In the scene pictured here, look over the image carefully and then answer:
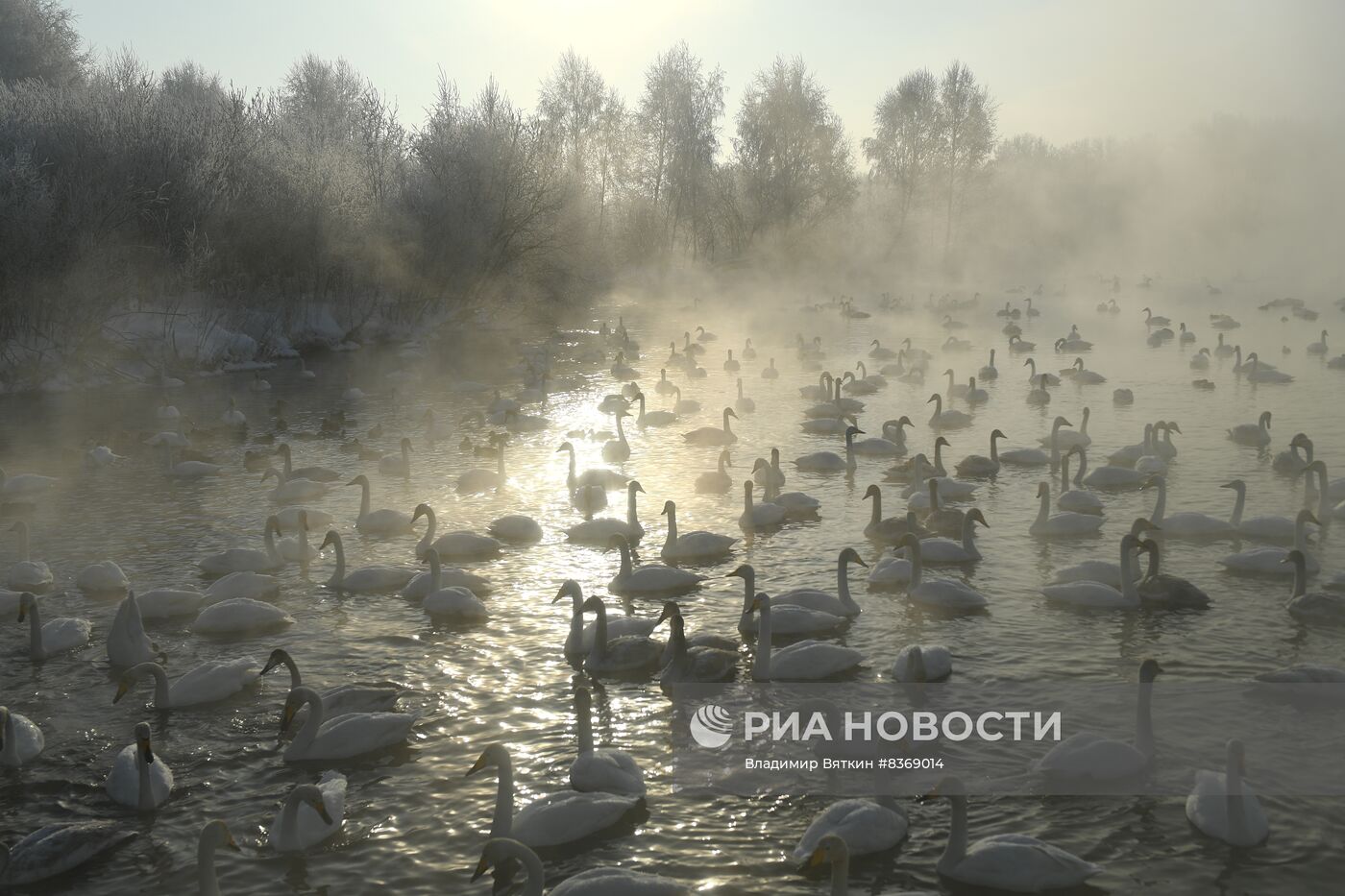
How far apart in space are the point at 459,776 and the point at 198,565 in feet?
25.8

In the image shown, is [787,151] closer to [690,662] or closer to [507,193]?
[507,193]

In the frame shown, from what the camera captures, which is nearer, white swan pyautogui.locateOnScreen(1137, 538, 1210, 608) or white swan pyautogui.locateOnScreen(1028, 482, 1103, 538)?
white swan pyautogui.locateOnScreen(1137, 538, 1210, 608)

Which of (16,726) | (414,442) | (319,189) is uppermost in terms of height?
(319,189)

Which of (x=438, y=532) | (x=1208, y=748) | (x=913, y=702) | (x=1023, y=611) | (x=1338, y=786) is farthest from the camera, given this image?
(x=438, y=532)

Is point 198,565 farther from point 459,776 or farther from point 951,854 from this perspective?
point 951,854

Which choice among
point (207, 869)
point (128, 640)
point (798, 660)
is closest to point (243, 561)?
point (128, 640)

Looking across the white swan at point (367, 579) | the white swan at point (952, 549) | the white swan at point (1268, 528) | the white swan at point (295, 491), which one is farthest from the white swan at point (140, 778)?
the white swan at point (1268, 528)

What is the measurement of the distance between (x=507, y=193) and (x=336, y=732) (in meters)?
39.0

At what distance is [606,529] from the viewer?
16594 mm

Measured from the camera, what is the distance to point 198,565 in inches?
612

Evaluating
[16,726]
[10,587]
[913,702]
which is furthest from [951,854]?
[10,587]

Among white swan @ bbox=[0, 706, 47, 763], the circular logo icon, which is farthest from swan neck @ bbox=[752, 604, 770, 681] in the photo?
white swan @ bbox=[0, 706, 47, 763]

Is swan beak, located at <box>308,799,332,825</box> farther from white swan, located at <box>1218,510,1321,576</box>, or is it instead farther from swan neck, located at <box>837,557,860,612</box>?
white swan, located at <box>1218,510,1321,576</box>

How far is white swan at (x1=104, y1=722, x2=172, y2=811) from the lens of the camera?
8852mm
